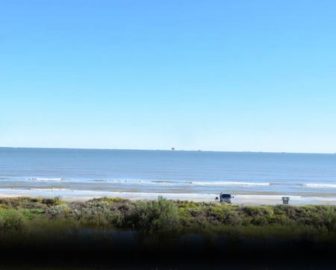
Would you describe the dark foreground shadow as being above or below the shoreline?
below

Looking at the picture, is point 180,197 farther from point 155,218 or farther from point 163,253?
point 163,253

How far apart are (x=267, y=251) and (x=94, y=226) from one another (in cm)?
505

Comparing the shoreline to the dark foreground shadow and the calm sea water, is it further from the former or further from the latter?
the dark foreground shadow

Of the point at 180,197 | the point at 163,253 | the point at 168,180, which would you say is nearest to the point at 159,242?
the point at 163,253

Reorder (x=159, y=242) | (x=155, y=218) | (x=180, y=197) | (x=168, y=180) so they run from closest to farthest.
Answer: (x=159, y=242), (x=155, y=218), (x=180, y=197), (x=168, y=180)

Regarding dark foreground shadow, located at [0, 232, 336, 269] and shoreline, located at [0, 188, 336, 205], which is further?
shoreline, located at [0, 188, 336, 205]

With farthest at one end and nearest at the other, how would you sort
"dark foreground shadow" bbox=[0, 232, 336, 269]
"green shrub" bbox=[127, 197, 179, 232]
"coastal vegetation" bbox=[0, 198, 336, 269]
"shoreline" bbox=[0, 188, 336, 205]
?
"shoreline" bbox=[0, 188, 336, 205] < "green shrub" bbox=[127, 197, 179, 232] < "coastal vegetation" bbox=[0, 198, 336, 269] < "dark foreground shadow" bbox=[0, 232, 336, 269]

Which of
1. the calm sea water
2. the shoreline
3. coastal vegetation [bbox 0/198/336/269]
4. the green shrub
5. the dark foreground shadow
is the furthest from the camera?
the calm sea water

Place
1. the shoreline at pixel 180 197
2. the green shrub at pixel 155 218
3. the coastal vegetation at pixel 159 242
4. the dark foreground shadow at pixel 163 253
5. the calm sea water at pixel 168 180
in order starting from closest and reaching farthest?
the dark foreground shadow at pixel 163 253
the coastal vegetation at pixel 159 242
the green shrub at pixel 155 218
the shoreline at pixel 180 197
the calm sea water at pixel 168 180

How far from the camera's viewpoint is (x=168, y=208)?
13594 mm

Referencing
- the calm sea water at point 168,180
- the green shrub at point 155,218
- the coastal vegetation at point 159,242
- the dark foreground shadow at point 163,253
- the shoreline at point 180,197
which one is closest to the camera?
the dark foreground shadow at point 163,253

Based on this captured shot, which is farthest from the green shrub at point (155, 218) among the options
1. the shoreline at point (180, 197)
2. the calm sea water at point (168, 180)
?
the calm sea water at point (168, 180)

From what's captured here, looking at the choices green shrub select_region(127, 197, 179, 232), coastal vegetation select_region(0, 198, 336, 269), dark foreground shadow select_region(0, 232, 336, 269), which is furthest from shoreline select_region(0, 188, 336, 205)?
dark foreground shadow select_region(0, 232, 336, 269)

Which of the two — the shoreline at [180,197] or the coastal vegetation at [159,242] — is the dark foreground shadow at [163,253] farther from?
the shoreline at [180,197]
